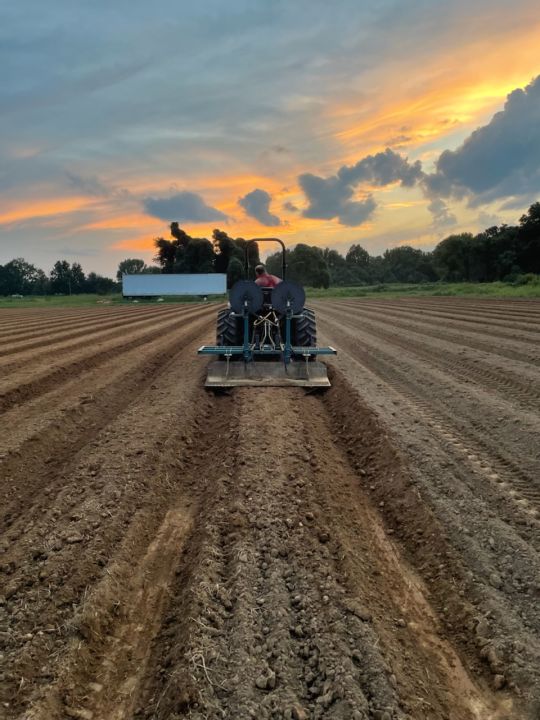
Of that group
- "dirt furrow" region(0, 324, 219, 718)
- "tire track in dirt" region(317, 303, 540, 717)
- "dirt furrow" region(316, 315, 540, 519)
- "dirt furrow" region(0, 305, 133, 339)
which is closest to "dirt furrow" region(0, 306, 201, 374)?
"dirt furrow" region(0, 305, 133, 339)

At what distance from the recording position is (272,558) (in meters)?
3.99

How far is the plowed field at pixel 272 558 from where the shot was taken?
2.82 m

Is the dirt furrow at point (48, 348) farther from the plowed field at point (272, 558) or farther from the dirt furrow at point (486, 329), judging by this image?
the dirt furrow at point (486, 329)

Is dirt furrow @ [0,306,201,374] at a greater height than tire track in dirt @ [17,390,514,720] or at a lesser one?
greater

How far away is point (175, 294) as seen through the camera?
6138cm

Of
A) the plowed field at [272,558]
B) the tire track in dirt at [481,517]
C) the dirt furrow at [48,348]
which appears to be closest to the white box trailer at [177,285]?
the dirt furrow at [48,348]

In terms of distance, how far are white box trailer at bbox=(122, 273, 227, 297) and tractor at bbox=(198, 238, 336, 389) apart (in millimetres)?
51592

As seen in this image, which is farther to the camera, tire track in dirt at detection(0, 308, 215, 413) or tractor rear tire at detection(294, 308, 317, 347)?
tractor rear tire at detection(294, 308, 317, 347)

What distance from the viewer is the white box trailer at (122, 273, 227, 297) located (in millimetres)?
61375

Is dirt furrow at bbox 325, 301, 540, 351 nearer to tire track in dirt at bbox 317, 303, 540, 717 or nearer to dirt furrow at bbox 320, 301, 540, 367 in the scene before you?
dirt furrow at bbox 320, 301, 540, 367

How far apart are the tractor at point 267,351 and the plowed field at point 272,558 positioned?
0.96 metres

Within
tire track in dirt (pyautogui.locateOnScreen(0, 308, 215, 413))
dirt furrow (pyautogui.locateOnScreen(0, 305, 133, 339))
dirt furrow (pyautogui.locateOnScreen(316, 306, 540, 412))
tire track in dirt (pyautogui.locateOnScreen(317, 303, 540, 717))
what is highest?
dirt furrow (pyautogui.locateOnScreen(0, 305, 133, 339))

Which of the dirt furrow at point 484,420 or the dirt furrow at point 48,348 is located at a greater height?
the dirt furrow at point 48,348

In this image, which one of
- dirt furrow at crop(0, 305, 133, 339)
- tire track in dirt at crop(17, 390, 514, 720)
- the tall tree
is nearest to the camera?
tire track in dirt at crop(17, 390, 514, 720)
